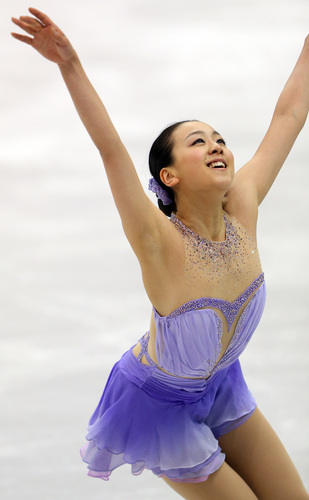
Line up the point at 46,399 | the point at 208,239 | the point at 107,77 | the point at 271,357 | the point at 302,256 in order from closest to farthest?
the point at 208,239, the point at 46,399, the point at 271,357, the point at 302,256, the point at 107,77

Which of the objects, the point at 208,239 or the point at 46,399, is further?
the point at 46,399

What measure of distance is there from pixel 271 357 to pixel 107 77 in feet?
8.53

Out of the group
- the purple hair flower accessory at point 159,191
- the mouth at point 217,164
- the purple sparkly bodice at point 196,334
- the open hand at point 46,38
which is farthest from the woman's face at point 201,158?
the open hand at point 46,38

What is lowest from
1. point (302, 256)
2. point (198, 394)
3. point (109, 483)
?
point (109, 483)

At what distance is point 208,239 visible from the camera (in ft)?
10.2

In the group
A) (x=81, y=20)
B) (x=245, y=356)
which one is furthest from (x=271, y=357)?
(x=81, y=20)

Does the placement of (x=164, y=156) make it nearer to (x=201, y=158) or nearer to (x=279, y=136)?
(x=201, y=158)

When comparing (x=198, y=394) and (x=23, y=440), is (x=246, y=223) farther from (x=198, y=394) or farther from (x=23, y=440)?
(x=23, y=440)

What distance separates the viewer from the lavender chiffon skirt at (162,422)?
10.0 ft

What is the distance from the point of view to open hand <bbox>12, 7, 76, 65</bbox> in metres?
2.62

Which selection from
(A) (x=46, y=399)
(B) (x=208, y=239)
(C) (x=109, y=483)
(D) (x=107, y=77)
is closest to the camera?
(B) (x=208, y=239)

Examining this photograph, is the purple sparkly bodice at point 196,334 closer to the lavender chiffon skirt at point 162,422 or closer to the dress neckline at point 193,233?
the lavender chiffon skirt at point 162,422

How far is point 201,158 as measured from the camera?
307cm

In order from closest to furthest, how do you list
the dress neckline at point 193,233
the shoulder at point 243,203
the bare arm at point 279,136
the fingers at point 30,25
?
the fingers at point 30,25 → the dress neckline at point 193,233 → the shoulder at point 243,203 → the bare arm at point 279,136
